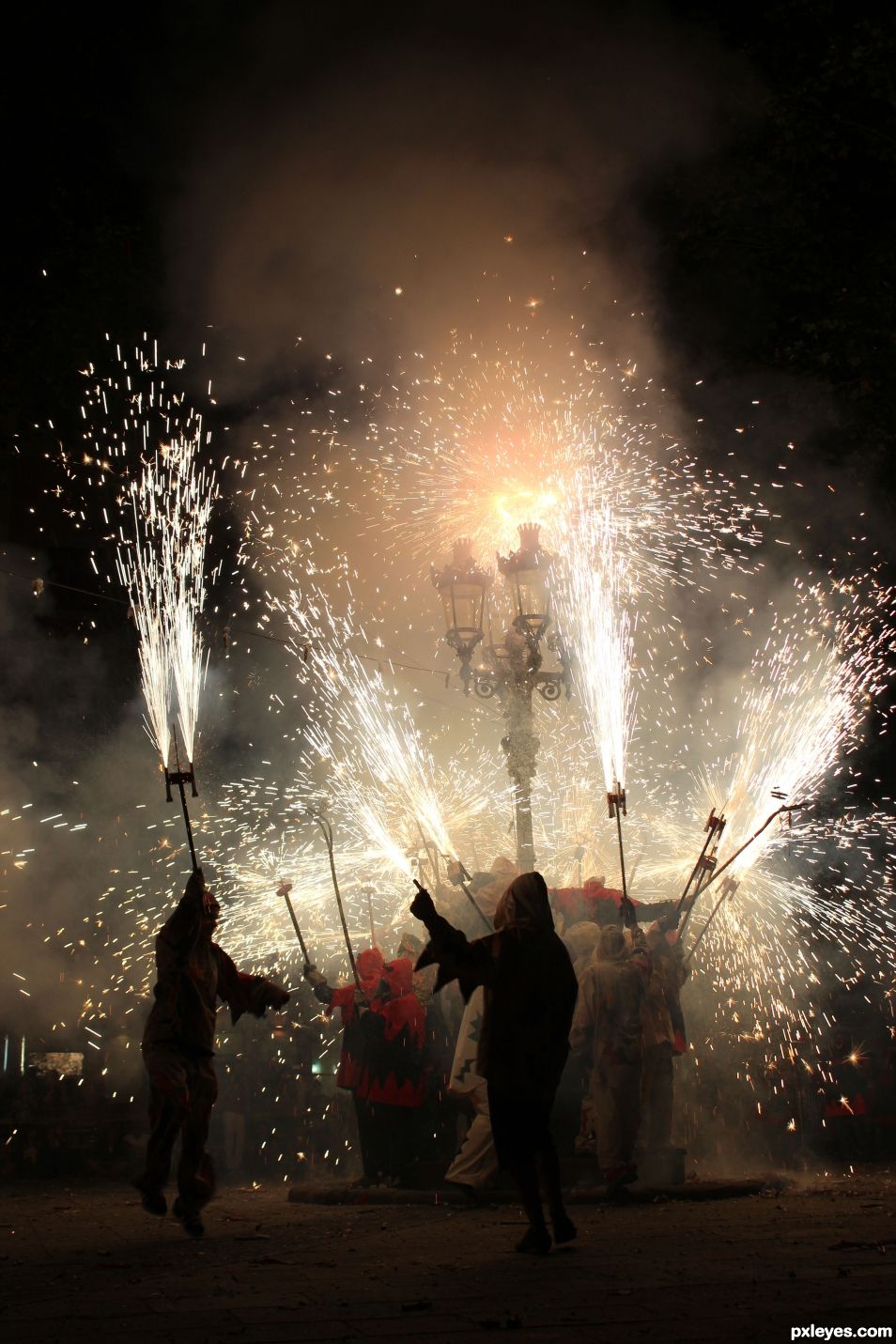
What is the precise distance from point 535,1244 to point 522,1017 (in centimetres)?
96

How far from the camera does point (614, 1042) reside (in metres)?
8.52

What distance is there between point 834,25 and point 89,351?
7.48 metres

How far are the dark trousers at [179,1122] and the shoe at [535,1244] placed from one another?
1910mm

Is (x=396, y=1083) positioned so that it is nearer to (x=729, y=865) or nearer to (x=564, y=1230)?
(x=729, y=865)

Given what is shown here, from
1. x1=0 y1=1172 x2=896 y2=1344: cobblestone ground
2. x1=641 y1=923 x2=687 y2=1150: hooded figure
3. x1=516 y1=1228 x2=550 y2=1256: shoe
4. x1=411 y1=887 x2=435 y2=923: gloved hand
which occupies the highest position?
x1=411 y1=887 x2=435 y2=923: gloved hand

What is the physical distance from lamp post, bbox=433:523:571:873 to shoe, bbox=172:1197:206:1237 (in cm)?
480

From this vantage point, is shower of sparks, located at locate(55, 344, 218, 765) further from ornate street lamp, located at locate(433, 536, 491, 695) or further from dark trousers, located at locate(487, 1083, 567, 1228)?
dark trousers, located at locate(487, 1083, 567, 1228)

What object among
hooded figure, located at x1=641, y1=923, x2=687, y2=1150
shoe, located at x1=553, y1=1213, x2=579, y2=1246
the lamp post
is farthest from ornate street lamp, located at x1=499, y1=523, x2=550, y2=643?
shoe, located at x1=553, y1=1213, x2=579, y2=1246

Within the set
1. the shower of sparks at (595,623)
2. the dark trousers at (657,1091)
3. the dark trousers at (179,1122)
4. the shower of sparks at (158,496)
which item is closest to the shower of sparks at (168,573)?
the shower of sparks at (158,496)

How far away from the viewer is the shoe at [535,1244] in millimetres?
5227

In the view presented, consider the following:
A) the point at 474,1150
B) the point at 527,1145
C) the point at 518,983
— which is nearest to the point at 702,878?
the point at 474,1150

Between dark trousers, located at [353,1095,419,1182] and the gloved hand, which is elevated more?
the gloved hand

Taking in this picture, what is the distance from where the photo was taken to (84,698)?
18.1 m

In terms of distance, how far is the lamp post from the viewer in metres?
10.7
